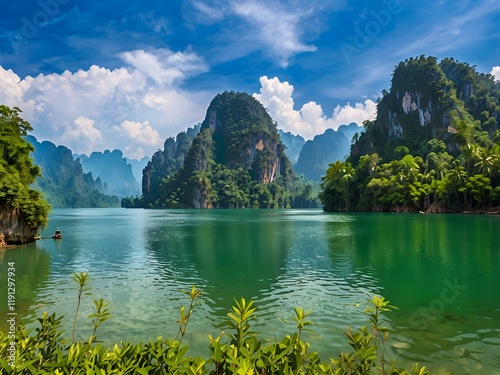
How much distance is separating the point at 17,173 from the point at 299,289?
3077 cm

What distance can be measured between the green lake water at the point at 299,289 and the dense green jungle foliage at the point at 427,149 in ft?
189

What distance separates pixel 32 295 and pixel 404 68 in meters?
166

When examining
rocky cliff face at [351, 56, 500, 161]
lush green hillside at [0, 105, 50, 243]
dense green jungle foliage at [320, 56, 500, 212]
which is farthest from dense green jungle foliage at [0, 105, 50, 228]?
rocky cliff face at [351, 56, 500, 161]

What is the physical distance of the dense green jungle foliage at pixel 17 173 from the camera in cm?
2995

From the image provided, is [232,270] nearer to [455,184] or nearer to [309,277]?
[309,277]

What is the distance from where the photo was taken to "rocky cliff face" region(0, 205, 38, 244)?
30734 millimetres

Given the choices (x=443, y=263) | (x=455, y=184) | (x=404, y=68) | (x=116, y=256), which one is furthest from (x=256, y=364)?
(x=404, y=68)

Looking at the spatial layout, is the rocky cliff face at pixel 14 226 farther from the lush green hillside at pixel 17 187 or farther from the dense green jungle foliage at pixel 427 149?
the dense green jungle foliage at pixel 427 149

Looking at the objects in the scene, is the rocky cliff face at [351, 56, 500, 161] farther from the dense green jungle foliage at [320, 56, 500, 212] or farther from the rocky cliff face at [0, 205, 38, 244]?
the rocky cliff face at [0, 205, 38, 244]

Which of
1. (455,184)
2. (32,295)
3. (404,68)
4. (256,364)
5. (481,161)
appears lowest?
(32,295)

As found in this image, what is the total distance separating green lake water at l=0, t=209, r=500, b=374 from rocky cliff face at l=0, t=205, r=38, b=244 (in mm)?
2522

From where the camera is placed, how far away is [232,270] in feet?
68.7

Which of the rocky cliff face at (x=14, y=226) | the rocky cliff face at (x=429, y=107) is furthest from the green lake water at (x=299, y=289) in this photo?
the rocky cliff face at (x=429, y=107)

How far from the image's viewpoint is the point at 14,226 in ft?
106
